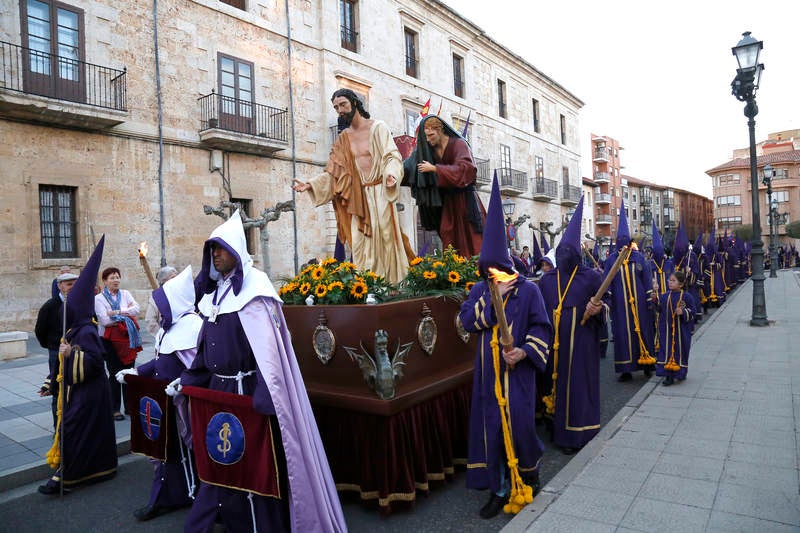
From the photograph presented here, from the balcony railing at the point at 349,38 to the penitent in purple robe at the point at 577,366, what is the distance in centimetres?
1803

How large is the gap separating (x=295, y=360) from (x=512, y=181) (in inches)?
1162

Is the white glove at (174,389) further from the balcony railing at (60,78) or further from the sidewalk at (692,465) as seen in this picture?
the balcony railing at (60,78)

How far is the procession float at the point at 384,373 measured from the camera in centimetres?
387

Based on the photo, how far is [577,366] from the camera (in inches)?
205

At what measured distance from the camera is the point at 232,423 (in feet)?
10.7

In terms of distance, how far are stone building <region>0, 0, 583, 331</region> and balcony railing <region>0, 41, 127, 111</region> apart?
3cm

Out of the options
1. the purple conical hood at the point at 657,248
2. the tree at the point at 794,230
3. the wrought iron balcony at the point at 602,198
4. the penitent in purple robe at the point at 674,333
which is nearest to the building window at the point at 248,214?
the purple conical hood at the point at 657,248

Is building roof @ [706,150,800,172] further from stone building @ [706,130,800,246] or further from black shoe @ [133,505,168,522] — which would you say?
black shoe @ [133,505,168,522]

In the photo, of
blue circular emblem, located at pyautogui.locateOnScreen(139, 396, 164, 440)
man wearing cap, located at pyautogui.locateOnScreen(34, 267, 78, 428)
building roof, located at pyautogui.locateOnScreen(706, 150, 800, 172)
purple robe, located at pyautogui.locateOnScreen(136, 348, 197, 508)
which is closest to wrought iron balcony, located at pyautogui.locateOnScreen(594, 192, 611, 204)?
building roof, located at pyautogui.locateOnScreen(706, 150, 800, 172)

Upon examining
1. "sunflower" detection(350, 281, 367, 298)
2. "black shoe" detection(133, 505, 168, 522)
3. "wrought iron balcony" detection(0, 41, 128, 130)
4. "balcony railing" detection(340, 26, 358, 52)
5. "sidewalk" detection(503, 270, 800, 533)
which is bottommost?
"black shoe" detection(133, 505, 168, 522)

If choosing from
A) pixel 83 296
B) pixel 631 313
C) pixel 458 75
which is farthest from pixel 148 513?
pixel 458 75

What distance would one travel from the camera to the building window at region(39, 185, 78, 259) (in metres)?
13.0

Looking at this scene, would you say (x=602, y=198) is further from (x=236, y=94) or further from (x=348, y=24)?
(x=236, y=94)

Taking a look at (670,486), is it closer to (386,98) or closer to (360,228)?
(360,228)
